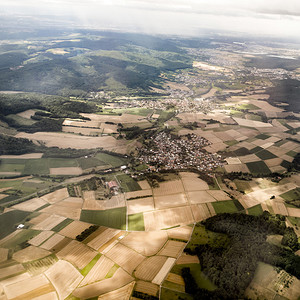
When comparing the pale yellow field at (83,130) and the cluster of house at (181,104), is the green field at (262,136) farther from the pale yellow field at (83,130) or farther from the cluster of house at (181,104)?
the pale yellow field at (83,130)

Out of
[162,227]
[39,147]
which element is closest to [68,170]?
[39,147]

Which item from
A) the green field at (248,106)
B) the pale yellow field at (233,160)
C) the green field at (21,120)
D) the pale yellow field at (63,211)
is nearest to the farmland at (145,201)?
the pale yellow field at (63,211)

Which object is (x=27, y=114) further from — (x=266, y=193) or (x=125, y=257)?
(x=266, y=193)

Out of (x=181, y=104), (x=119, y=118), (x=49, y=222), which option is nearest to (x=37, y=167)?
(x=49, y=222)

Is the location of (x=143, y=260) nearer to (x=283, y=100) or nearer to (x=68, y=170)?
(x=68, y=170)

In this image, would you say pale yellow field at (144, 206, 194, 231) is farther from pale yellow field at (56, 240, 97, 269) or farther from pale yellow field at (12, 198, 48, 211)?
pale yellow field at (12, 198, 48, 211)

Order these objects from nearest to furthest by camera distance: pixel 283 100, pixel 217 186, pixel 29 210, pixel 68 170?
pixel 29 210, pixel 217 186, pixel 68 170, pixel 283 100
